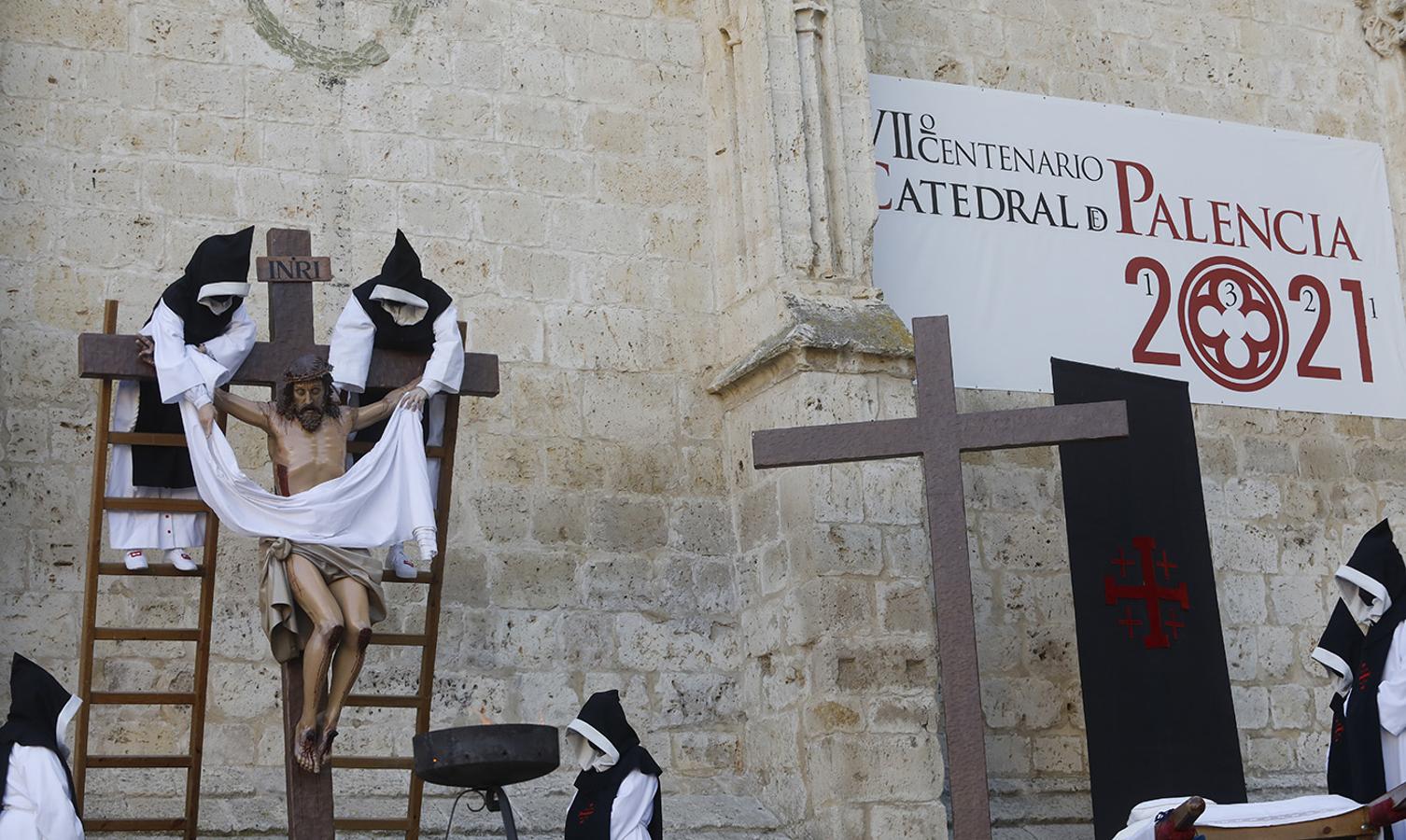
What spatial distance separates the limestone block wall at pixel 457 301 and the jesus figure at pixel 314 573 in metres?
1.32

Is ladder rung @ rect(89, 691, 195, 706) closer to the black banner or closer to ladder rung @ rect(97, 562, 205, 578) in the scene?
ladder rung @ rect(97, 562, 205, 578)

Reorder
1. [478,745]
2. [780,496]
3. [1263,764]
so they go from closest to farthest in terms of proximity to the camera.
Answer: [478,745] < [780,496] < [1263,764]

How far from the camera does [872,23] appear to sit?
33.1 feet

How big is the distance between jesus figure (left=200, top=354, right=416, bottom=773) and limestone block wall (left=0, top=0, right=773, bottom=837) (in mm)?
1324

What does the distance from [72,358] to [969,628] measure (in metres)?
4.19

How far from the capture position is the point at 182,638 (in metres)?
7.14

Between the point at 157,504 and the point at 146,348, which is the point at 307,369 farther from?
the point at 157,504

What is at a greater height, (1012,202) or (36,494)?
(1012,202)

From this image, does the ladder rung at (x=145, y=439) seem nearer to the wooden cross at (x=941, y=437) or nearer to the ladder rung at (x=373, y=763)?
the ladder rung at (x=373, y=763)

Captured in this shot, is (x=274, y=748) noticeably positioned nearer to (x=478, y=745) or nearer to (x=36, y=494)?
(x=36, y=494)

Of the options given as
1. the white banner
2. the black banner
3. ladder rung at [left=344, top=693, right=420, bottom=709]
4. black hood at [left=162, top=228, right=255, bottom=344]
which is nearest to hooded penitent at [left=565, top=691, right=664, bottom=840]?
ladder rung at [left=344, top=693, right=420, bottom=709]

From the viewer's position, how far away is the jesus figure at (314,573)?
21.2 feet

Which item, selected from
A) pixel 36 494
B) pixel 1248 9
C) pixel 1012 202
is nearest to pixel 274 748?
pixel 36 494

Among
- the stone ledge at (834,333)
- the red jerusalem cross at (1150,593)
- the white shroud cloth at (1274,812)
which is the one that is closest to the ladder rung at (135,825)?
the stone ledge at (834,333)
